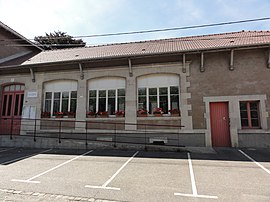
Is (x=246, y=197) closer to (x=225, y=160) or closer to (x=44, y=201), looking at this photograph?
(x=225, y=160)

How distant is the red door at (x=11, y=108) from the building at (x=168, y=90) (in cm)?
14

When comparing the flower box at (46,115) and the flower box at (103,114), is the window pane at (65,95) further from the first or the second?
the flower box at (103,114)

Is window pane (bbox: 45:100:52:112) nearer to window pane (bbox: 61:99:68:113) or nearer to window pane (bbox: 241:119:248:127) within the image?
window pane (bbox: 61:99:68:113)

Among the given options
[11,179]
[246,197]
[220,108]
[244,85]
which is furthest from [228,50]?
[11,179]

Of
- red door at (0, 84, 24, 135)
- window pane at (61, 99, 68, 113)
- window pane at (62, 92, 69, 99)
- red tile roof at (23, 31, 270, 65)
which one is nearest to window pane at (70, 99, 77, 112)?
window pane at (61, 99, 68, 113)

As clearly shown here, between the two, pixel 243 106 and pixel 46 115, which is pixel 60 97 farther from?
pixel 243 106

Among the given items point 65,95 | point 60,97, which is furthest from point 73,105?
point 60,97

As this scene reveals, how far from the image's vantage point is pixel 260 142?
799 centimetres

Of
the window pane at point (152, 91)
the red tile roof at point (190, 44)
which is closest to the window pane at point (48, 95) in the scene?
the red tile roof at point (190, 44)

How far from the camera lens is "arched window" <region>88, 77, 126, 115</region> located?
9.79 meters

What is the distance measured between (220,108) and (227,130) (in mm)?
1080

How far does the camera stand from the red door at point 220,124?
28.0 feet

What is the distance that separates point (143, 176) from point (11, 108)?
1013 cm

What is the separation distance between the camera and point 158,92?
9453 mm
